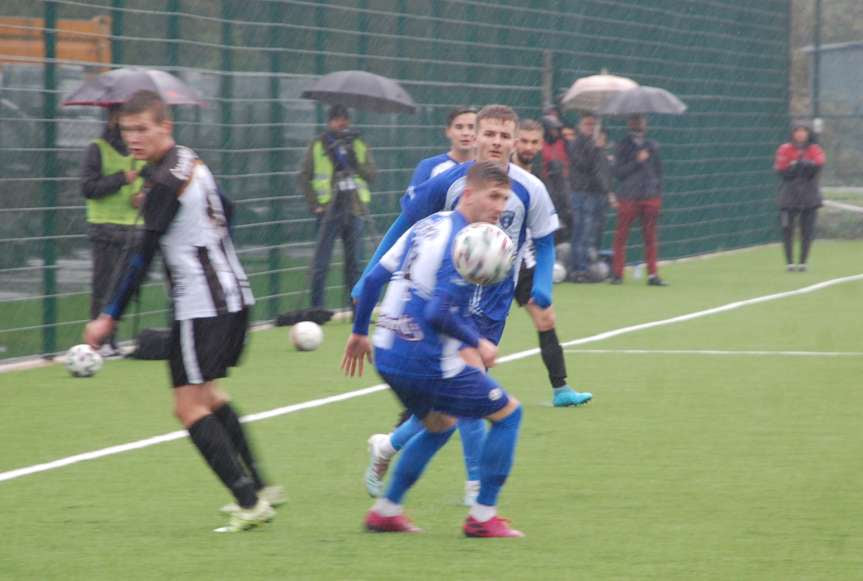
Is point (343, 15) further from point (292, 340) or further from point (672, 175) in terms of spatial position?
point (672, 175)

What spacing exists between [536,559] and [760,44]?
26.4 meters

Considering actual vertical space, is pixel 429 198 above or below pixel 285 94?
below

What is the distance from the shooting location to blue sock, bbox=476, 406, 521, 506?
7.13m

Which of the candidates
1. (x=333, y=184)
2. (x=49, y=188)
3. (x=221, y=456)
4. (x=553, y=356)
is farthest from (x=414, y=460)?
(x=333, y=184)

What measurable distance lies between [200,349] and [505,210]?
1785mm

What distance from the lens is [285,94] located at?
17.8 meters

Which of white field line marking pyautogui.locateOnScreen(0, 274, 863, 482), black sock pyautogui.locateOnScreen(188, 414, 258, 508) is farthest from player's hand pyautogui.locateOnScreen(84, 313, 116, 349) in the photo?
white field line marking pyautogui.locateOnScreen(0, 274, 863, 482)

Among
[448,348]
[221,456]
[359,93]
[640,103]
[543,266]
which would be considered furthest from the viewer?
[640,103]

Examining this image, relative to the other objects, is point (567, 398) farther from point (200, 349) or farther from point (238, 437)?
point (200, 349)

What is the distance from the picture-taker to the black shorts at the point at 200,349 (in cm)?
738

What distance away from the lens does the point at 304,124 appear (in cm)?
1808

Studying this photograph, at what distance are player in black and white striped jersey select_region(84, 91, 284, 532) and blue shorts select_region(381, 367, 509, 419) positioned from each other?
739 mm

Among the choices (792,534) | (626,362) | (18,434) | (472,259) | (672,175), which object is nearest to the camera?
(472,259)

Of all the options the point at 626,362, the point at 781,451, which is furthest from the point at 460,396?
the point at 626,362
